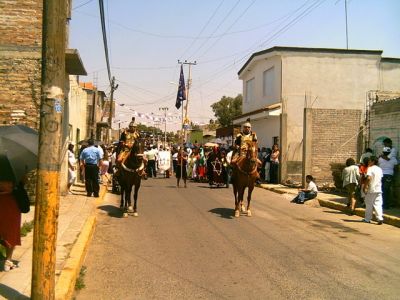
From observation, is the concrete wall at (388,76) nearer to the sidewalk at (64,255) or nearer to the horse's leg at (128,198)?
the horse's leg at (128,198)

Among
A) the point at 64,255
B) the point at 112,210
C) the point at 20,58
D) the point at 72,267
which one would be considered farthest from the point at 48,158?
the point at 20,58

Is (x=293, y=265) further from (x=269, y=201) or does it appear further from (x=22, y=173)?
(x=269, y=201)

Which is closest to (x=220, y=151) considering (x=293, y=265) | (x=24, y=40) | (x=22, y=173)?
(x=24, y=40)

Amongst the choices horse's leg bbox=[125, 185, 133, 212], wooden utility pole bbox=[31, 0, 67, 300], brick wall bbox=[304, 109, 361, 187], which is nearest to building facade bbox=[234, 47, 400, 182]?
brick wall bbox=[304, 109, 361, 187]

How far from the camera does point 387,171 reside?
1485 centimetres

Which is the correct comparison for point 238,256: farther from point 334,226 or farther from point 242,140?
point 242,140

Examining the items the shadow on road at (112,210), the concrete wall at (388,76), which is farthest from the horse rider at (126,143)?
the concrete wall at (388,76)

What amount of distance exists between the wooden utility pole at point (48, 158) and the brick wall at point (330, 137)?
749 inches

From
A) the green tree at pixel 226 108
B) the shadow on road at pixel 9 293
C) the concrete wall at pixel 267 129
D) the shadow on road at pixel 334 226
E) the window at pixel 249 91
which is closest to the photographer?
the shadow on road at pixel 9 293

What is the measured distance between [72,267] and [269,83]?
2325 centimetres

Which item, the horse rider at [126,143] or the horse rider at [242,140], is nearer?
the horse rider at [126,143]

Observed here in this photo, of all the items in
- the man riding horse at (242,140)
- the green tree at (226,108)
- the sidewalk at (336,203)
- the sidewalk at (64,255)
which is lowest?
the sidewalk at (64,255)

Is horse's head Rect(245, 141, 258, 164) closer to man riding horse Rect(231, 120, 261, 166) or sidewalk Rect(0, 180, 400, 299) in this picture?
man riding horse Rect(231, 120, 261, 166)

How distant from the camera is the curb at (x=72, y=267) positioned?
5.72m
